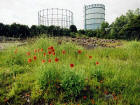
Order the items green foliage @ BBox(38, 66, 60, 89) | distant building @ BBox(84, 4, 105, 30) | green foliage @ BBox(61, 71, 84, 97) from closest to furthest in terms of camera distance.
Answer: green foliage @ BBox(61, 71, 84, 97), green foliage @ BBox(38, 66, 60, 89), distant building @ BBox(84, 4, 105, 30)

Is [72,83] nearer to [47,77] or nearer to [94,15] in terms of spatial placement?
[47,77]

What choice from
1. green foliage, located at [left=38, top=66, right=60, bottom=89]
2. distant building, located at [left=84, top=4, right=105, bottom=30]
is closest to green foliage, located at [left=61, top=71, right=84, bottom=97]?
green foliage, located at [left=38, top=66, right=60, bottom=89]

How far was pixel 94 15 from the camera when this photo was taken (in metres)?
30.8

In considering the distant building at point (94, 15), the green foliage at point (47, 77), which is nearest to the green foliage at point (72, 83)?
the green foliage at point (47, 77)

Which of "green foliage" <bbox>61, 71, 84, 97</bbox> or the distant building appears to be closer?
"green foliage" <bbox>61, 71, 84, 97</bbox>

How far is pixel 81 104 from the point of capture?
1.56 meters

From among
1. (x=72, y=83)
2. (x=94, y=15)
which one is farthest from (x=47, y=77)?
(x=94, y=15)

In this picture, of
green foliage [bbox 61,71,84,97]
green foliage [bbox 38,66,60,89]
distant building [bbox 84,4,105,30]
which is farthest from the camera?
distant building [bbox 84,4,105,30]

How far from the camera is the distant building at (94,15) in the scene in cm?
3036

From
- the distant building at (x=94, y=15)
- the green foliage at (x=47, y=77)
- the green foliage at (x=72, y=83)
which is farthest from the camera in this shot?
the distant building at (x=94, y=15)

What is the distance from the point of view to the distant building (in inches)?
1195

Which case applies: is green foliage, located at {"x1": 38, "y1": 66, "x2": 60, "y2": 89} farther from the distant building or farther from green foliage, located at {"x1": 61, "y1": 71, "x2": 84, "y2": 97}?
the distant building

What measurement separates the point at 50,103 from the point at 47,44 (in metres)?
2.92

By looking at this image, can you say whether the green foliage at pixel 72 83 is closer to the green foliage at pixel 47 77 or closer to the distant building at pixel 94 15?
the green foliage at pixel 47 77
